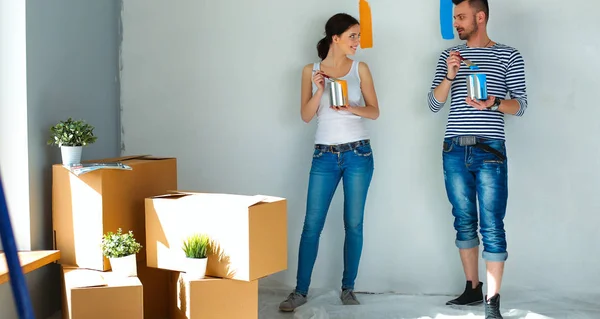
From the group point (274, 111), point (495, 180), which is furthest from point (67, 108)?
point (495, 180)

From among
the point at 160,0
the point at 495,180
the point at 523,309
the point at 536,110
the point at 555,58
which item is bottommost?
the point at 523,309

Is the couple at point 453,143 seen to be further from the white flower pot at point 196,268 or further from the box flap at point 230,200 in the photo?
the white flower pot at point 196,268

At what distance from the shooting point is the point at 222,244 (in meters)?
2.46

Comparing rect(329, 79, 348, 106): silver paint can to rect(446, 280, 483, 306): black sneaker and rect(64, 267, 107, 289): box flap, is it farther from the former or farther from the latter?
rect(64, 267, 107, 289): box flap

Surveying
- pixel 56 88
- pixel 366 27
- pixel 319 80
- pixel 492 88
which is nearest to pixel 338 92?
pixel 319 80

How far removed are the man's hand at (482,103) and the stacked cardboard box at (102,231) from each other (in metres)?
1.34

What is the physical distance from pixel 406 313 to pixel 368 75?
43.8 inches

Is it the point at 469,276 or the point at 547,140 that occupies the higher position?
the point at 547,140

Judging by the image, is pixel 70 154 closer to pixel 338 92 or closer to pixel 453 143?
pixel 338 92

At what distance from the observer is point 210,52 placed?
3.49 meters

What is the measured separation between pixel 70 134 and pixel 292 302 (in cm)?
124

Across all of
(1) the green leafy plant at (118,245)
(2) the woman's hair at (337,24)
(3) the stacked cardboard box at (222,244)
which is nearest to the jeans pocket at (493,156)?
(2) the woman's hair at (337,24)

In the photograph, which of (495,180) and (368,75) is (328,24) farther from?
(495,180)

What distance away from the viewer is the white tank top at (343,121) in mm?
3045
